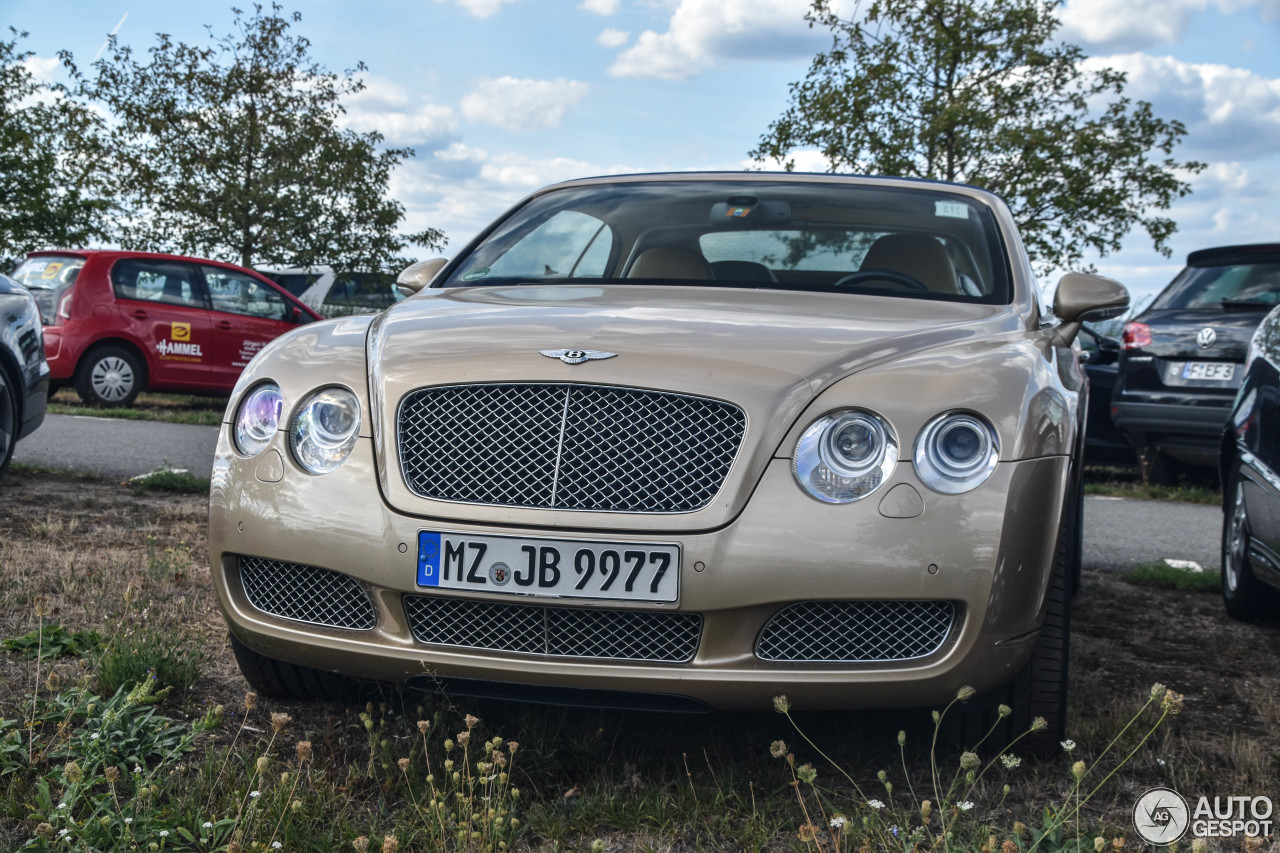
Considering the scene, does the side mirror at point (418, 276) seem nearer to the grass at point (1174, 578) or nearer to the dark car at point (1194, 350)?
the grass at point (1174, 578)

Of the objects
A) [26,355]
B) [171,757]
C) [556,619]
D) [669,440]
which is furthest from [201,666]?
[26,355]

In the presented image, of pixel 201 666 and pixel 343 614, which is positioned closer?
pixel 343 614

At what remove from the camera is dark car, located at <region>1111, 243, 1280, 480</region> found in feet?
27.6

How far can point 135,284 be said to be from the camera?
12.8 meters

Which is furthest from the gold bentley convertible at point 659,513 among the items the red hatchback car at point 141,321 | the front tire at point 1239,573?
the red hatchback car at point 141,321

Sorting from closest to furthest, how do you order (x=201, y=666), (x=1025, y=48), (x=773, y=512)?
(x=773, y=512) → (x=201, y=666) → (x=1025, y=48)

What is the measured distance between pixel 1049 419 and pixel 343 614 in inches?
64.2

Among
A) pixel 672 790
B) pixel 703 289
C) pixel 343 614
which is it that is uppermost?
pixel 703 289

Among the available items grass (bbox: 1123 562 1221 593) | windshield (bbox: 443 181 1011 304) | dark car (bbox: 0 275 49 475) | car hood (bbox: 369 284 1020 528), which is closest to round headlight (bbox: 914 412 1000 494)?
car hood (bbox: 369 284 1020 528)

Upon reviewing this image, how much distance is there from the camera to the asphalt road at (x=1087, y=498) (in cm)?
654

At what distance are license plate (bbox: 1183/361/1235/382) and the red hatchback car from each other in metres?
9.42

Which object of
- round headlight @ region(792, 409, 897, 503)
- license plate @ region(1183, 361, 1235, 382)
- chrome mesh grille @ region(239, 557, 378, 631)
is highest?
round headlight @ region(792, 409, 897, 503)

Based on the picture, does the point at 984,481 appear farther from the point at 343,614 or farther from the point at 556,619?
the point at 343,614

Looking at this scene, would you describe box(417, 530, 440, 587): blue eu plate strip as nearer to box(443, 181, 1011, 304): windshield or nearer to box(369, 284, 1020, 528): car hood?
box(369, 284, 1020, 528): car hood
